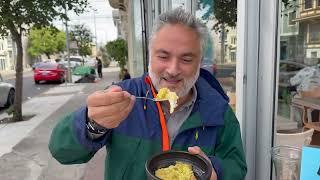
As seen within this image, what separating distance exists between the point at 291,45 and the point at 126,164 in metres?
1.26

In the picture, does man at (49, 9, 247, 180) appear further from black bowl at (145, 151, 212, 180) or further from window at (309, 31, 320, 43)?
window at (309, 31, 320, 43)

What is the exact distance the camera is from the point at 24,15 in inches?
390

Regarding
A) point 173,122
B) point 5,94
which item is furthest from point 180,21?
point 5,94

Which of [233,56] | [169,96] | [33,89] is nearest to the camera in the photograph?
[169,96]

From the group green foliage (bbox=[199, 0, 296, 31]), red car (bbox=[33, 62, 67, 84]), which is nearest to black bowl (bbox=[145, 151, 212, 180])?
green foliage (bbox=[199, 0, 296, 31])

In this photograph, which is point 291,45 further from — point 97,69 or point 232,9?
point 97,69

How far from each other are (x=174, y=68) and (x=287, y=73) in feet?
2.93

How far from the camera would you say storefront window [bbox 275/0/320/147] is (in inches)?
90.3

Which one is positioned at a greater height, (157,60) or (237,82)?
(157,60)

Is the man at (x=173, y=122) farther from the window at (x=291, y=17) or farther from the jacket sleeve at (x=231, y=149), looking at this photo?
the window at (x=291, y=17)

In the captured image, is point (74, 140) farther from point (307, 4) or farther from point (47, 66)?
point (47, 66)

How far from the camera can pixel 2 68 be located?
167ft

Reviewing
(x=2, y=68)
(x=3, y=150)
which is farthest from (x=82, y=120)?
(x=2, y=68)

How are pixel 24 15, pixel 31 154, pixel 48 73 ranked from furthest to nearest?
pixel 48 73 < pixel 24 15 < pixel 31 154
